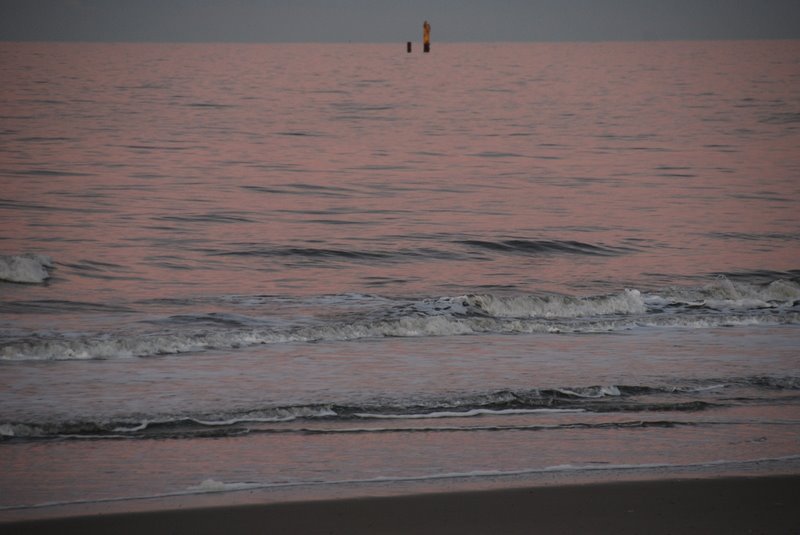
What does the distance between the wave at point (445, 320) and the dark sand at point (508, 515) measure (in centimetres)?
461

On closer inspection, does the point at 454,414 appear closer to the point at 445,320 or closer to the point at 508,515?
the point at 508,515

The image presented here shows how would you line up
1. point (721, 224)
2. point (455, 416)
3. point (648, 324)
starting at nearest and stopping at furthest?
point (455, 416)
point (648, 324)
point (721, 224)

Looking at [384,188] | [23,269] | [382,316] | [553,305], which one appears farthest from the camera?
[384,188]

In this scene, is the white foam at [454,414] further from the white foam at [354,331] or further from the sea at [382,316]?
the white foam at [354,331]

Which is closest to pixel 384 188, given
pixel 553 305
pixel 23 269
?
pixel 23 269

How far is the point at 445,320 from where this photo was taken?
11.9 meters

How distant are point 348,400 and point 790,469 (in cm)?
334

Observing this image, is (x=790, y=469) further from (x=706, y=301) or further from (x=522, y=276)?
(x=522, y=276)

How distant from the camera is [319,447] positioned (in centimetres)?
707

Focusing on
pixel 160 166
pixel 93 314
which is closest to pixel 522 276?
pixel 93 314

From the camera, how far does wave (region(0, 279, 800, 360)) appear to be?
10.4m

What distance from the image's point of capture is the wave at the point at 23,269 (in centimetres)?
1471

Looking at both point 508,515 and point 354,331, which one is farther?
point 354,331

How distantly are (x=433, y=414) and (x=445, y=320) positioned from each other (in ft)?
13.1
